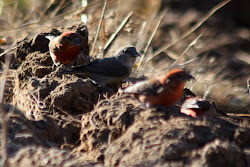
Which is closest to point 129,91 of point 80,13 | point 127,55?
point 127,55

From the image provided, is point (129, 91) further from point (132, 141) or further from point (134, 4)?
point (134, 4)

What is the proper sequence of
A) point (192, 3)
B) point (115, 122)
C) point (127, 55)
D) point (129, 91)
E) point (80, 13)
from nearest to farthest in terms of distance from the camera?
point (115, 122)
point (129, 91)
point (127, 55)
point (192, 3)
point (80, 13)

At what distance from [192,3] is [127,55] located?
1979mm

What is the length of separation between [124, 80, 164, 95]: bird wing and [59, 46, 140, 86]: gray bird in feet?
4.58

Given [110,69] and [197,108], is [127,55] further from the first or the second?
[197,108]

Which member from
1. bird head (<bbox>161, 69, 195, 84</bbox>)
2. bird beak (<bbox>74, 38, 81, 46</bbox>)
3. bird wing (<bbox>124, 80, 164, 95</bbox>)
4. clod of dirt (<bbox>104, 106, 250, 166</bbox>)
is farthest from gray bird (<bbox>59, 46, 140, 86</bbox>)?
clod of dirt (<bbox>104, 106, 250, 166</bbox>)

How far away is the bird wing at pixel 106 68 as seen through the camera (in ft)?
16.5

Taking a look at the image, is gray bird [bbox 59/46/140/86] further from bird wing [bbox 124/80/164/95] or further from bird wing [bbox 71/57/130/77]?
bird wing [bbox 124/80/164/95]

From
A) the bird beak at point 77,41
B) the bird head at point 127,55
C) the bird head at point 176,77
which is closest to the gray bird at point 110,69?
the bird head at point 127,55

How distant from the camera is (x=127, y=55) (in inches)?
216

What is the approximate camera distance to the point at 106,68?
5.25m

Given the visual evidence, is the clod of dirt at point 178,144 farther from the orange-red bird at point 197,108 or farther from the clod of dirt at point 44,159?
the orange-red bird at point 197,108

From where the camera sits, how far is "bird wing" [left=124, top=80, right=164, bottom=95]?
11.2 ft

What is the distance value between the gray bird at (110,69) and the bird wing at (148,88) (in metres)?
1.40
